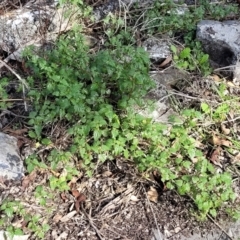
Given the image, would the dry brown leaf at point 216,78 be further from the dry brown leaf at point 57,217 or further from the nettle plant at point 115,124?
the dry brown leaf at point 57,217

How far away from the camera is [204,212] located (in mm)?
3371

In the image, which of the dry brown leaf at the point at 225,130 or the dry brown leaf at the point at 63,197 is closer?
the dry brown leaf at the point at 63,197

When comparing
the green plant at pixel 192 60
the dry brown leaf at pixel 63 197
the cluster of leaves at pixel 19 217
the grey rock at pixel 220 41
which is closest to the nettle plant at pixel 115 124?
the dry brown leaf at pixel 63 197

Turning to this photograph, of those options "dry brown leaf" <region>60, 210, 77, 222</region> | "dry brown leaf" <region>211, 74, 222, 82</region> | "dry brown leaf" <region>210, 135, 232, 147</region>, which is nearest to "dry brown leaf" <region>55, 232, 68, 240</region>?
"dry brown leaf" <region>60, 210, 77, 222</region>

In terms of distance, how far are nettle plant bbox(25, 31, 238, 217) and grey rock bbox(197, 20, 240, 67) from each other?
842mm

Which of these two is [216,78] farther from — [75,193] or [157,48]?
[75,193]

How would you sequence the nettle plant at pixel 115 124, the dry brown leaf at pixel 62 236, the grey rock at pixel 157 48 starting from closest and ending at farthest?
the dry brown leaf at pixel 62 236 → the nettle plant at pixel 115 124 → the grey rock at pixel 157 48

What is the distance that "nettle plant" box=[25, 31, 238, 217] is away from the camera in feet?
11.2

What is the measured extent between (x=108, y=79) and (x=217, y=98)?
0.98 m

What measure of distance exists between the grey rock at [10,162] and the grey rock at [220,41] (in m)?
1.95

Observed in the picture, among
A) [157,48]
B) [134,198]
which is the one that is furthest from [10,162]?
[157,48]

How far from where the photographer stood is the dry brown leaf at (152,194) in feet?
11.6

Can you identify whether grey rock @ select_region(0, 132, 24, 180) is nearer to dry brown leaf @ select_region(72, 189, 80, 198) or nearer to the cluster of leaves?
the cluster of leaves

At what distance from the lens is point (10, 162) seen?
352 centimetres
